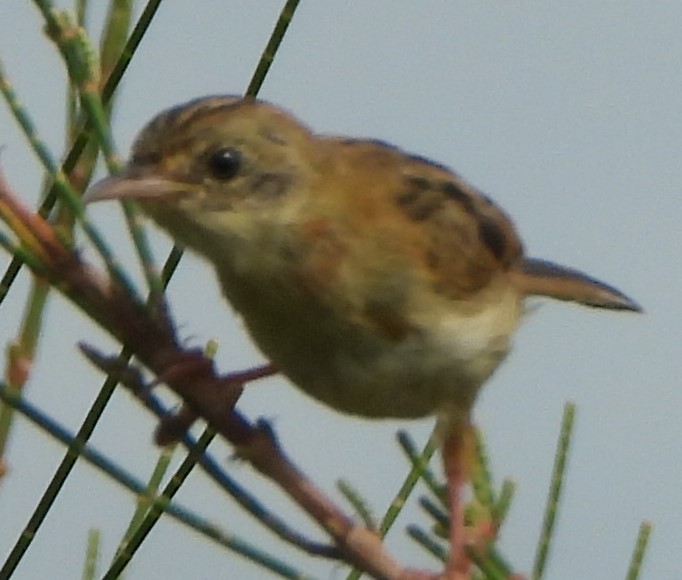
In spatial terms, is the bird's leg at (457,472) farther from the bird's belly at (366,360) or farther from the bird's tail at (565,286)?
the bird's tail at (565,286)

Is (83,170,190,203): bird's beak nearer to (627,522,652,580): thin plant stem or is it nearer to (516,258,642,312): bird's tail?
(627,522,652,580): thin plant stem

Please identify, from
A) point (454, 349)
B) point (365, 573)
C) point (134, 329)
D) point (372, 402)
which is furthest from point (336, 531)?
point (454, 349)

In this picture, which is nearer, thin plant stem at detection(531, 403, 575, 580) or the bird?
thin plant stem at detection(531, 403, 575, 580)

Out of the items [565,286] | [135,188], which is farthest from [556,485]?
[565,286]

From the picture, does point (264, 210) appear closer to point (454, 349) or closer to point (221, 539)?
point (454, 349)

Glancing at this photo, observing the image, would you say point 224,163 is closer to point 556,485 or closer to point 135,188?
point 135,188

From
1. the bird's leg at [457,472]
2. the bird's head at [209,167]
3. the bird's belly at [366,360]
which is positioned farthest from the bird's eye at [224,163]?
the bird's leg at [457,472]

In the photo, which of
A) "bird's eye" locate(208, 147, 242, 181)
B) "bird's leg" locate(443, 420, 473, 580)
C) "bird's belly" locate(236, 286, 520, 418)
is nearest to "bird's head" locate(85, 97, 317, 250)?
"bird's eye" locate(208, 147, 242, 181)
